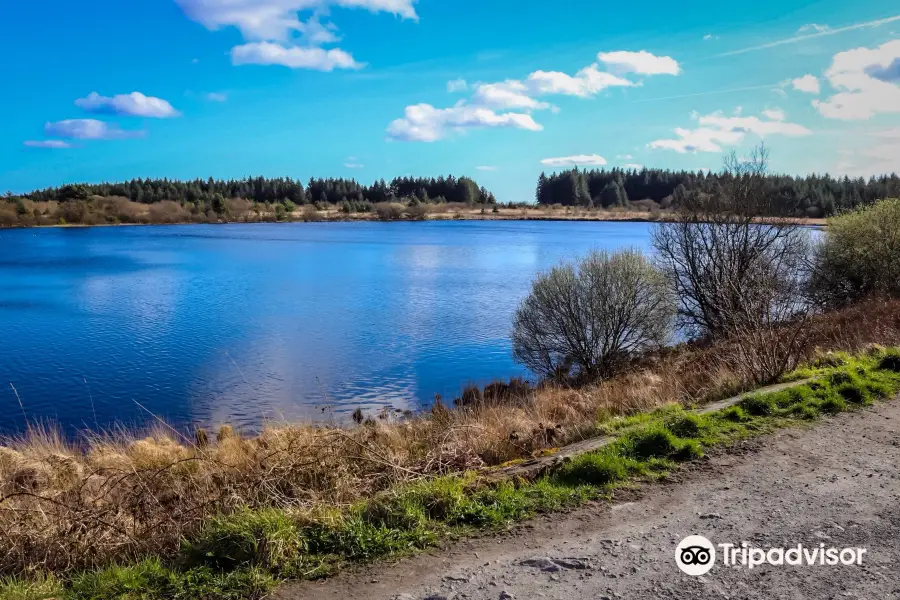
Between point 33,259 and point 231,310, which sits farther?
point 33,259

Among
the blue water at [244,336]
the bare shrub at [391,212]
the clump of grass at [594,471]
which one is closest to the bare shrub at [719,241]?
the blue water at [244,336]

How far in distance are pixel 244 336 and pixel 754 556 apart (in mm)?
20345

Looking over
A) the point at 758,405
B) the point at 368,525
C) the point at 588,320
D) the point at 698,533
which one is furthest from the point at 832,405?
the point at 588,320

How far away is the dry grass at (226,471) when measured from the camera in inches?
203

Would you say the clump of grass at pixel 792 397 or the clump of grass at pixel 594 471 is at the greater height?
the clump of grass at pixel 792 397

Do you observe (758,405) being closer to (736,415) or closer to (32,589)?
(736,415)

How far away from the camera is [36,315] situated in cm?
2623

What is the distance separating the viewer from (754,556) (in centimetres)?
444

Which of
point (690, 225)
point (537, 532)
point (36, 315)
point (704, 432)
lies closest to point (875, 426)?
point (704, 432)

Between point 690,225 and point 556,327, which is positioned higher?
point 690,225

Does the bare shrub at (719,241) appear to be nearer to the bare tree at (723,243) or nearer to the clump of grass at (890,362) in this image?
the bare tree at (723,243)

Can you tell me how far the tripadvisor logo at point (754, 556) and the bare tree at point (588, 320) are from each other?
14873mm

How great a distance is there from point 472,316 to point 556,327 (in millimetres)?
→ 7610

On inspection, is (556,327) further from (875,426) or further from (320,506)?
(320,506)
